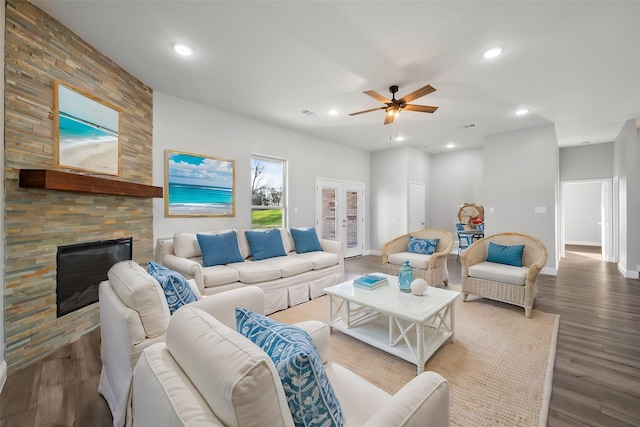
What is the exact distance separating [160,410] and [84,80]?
3.17 m

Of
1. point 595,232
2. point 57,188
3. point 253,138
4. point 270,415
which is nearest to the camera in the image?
point 270,415

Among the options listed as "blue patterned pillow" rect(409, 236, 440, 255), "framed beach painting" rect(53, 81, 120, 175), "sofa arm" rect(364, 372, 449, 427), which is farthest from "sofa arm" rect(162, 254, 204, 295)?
"blue patterned pillow" rect(409, 236, 440, 255)

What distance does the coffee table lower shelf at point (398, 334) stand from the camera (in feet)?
6.64

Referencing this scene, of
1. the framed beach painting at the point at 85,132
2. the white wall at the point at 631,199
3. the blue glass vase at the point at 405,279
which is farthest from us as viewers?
the white wall at the point at 631,199

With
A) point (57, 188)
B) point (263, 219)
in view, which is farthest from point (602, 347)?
point (57, 188)

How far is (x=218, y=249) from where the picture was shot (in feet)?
10.8

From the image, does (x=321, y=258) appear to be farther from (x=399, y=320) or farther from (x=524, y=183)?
(x=524, y=183)

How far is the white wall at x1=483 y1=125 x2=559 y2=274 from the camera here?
15.8 feet

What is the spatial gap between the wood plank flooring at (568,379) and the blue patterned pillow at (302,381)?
1.53 meters

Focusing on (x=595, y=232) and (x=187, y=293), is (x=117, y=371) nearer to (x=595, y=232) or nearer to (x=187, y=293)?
(x=187, y=293)

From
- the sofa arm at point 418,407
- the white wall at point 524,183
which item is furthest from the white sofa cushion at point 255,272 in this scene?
the white wall at point 524,183

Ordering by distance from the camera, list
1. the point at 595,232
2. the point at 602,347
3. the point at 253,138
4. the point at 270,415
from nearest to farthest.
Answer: the point at 270,415, the point at 602,347, the point at 253,138, the point at 595,232

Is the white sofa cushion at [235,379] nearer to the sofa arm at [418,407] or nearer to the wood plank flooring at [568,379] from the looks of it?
the sofa arm at [418,407]

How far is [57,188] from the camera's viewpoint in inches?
84.1
